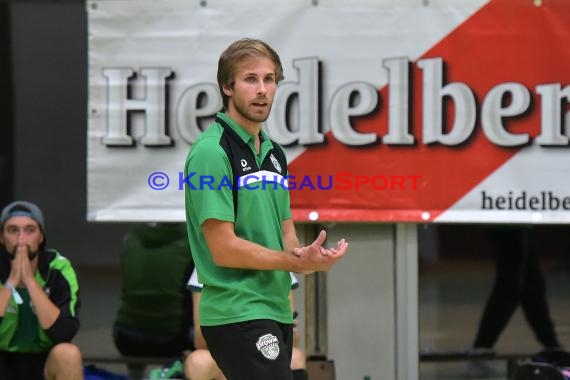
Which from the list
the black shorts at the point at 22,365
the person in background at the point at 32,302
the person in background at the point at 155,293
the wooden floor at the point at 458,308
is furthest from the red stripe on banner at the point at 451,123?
the black shorts at the point at 22,365

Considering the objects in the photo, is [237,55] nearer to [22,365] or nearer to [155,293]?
[22,365]

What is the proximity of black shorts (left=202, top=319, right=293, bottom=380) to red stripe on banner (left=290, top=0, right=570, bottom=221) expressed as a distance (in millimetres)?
2343

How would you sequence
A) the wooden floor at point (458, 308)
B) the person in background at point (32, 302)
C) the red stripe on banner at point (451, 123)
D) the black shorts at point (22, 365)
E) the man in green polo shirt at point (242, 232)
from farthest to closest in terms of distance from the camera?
1. the wooden floor at point (458, 308)
2. the red stripe on banner at point (451, 123)
3. the black shorts at point (22, 365)
4. the person in background at point (32, 302)
5. the man in green polo shirt at point (242, 232)

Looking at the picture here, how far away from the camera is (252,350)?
3.31 m

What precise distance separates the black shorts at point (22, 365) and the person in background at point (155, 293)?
2.26 ft

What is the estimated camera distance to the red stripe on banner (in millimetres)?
5605

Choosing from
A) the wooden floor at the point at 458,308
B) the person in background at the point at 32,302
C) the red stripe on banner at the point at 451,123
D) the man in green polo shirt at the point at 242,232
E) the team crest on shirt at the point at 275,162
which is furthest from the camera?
the wooden floor at the point at 458,308

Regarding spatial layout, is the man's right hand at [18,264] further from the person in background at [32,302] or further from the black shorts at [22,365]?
the black shorts at [22,365]

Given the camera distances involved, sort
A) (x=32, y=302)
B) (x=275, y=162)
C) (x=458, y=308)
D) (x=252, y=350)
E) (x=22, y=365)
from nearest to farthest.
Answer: (x=252, y=350), (x=275, y=162), (x=32, y=302), (x=22, y=365), (x=458, y=308)

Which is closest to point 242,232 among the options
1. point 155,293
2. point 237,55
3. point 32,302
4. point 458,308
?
point 237,55

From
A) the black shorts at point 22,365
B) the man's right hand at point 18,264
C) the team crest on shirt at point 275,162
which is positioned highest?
the team crest on shirt at point 275,162

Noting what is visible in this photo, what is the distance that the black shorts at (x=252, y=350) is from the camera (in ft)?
10.8

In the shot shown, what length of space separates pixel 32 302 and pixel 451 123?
224cm

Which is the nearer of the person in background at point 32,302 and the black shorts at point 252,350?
the black shorts at point 252,350
